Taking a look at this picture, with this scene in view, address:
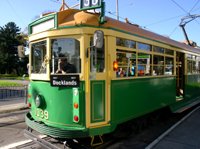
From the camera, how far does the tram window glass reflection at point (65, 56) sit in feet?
18.2

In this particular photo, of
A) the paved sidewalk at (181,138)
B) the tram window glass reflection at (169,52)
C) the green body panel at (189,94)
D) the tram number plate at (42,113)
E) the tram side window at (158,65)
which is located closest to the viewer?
the tram number plate at (42,113)

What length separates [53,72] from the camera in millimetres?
5832

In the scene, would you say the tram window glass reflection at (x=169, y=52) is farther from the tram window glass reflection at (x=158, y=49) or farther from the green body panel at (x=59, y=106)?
the green body panel at (x=59, y=106)

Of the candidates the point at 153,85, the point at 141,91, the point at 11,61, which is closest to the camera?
the point at 141,91

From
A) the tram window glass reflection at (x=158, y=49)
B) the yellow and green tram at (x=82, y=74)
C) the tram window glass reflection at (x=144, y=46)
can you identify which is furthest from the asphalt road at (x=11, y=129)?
the tram window glass reflection at (x=158, y=49)

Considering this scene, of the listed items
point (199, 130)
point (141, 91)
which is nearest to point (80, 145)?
point (141, 91)

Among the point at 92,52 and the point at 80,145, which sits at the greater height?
the point at 92,52

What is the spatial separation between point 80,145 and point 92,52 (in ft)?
6.65

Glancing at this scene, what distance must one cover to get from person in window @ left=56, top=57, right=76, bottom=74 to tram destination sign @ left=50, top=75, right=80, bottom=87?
0.54 ft

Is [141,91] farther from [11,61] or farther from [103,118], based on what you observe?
[11,61]

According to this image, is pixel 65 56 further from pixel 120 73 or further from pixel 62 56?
pixel 120 73

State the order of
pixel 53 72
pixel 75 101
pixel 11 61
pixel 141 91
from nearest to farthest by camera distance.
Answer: pixel 75 101 → pixel 53 72 → pixel 141 91 → pixel 11 61

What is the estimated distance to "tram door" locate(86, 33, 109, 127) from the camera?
548 cm

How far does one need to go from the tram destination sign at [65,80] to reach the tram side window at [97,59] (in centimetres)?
40
